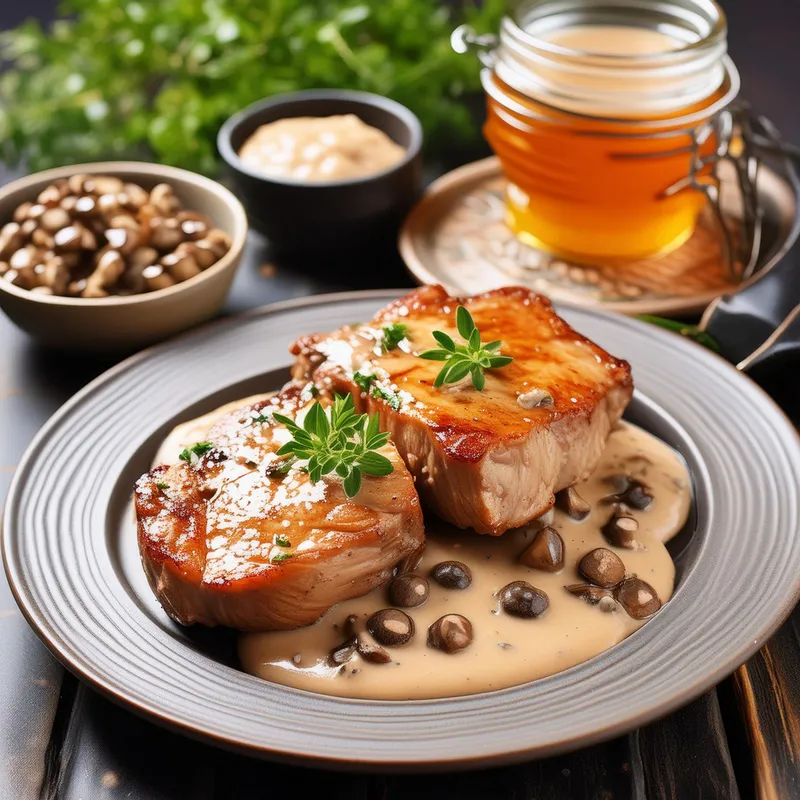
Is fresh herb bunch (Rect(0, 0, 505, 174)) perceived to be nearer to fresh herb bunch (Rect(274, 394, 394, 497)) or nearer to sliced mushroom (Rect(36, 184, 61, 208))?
sliced mushroom (Rect(36, 184, 61, 208))

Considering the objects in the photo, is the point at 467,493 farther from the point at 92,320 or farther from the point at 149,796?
the point at 92,320

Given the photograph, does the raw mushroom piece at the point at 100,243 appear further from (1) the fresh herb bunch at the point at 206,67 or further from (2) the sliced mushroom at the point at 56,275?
(1) the fresh herb bunch at the point at 206,67

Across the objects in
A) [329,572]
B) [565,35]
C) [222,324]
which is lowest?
[222,324]

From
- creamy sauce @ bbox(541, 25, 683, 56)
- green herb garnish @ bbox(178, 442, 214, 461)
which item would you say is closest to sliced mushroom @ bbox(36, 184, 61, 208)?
green herb garnish @ bbox(178, 442, 214, 461)

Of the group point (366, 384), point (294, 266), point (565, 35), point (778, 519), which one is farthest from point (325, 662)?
point (565, 35)

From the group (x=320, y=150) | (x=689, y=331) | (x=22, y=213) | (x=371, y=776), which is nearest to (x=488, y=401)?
(x=371, y=776)
